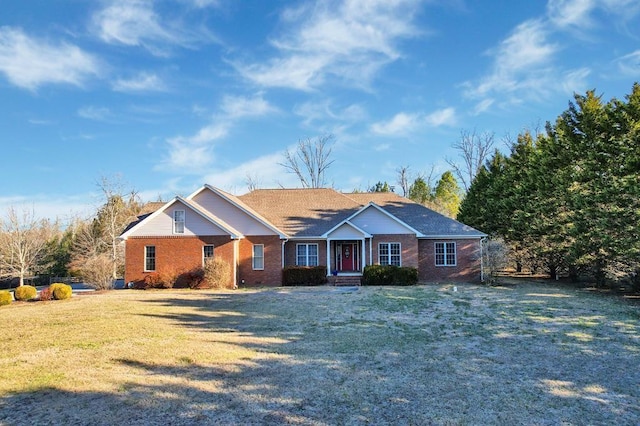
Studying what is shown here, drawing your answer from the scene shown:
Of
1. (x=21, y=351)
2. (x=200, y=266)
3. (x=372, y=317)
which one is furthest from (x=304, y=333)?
(x=200, y=266)

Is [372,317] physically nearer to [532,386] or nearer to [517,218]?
[532,386]

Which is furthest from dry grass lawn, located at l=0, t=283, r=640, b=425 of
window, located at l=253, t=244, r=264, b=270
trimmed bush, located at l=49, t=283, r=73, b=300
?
window, located at l=253, t=244, r=264, b=270

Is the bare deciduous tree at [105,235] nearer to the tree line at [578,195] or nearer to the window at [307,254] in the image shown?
the window at [307,254]

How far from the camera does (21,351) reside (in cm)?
1007

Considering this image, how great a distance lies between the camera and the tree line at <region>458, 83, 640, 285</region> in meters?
18.8

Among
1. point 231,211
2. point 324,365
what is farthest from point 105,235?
point 324,365

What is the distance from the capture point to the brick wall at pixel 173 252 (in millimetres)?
25078

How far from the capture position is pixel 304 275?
84.2 feet

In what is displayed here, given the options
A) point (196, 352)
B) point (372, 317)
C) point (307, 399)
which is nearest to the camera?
point (307, 399)

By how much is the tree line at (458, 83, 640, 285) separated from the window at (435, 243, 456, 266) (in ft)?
17.6

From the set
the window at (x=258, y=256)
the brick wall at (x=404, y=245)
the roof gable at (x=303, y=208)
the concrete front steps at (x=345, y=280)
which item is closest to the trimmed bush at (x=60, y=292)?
the window at (x=258, y=256)

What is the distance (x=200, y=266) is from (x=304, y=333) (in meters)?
14.7

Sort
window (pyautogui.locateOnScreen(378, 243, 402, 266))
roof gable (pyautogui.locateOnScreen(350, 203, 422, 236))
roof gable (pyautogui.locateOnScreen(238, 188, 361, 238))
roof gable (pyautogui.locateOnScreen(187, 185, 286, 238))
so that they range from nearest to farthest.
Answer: roof gable (pyautogui.locateOnScreen(187, 185, 286, 238)) < roof gable (pyautogui.locateOnScreen(350, 203, 422, 236)) < window (pyautogui.locateOnScreen(378, 243, 402, 266)) < roof gable (pyautogui.locateOnScreen(238, 188, 361, 238))

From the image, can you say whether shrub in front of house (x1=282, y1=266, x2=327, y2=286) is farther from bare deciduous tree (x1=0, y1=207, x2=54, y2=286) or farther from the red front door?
bare deciduous tree (x1=0, y1=207, x2=54, y2=286)
